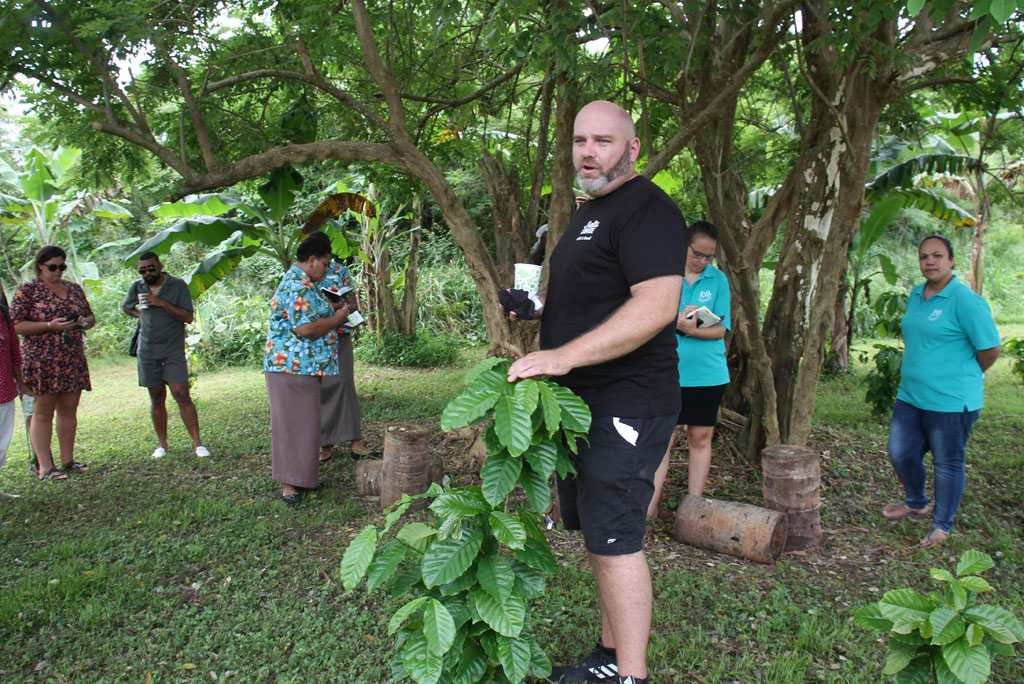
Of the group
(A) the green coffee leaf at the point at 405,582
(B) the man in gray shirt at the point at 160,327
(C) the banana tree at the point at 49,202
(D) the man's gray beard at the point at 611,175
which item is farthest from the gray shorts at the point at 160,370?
(C) the banana tree at the point at 49,202

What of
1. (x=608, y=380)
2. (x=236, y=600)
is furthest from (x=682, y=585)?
(x=236, y=600)

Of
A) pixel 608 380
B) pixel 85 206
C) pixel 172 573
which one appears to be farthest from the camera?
pixel 85 206

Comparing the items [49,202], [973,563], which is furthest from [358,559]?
[49,202]

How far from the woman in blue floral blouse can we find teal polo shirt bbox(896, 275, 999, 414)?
3929mm

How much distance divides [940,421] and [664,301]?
2912 millimetres

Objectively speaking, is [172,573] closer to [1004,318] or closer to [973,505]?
[973,505]

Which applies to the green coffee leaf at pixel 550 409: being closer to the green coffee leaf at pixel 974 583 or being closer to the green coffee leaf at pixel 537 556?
the green coffee leaf at pixel 537 556

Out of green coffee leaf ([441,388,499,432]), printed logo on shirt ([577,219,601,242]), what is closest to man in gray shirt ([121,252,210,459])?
printed logo on shirt ([577,219,601,242])

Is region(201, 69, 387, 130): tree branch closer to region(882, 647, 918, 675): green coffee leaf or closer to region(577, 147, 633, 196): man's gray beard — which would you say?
region(577, 147, 633, 196): man's gray beard

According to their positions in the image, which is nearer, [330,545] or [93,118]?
[330,545]

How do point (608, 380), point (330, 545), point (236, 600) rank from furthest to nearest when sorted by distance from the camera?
point (330, 545) → point (236, 600) → point (608, 380)

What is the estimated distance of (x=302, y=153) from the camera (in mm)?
4938

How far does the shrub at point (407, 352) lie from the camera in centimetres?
1200

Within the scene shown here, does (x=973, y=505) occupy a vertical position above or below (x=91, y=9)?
below
